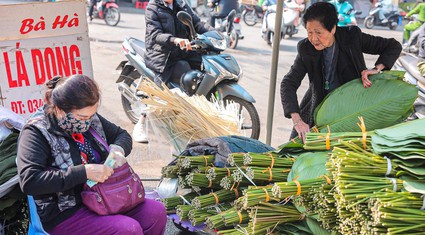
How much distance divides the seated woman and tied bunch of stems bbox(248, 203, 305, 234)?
0.55 m

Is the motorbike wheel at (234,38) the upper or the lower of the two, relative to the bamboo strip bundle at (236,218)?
lower

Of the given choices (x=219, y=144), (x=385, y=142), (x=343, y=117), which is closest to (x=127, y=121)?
(x=219, y=144)

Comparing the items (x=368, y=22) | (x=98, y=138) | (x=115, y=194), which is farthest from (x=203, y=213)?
(x=368, y=22)

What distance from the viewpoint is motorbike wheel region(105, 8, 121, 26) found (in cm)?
1376

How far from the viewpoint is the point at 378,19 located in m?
17.2

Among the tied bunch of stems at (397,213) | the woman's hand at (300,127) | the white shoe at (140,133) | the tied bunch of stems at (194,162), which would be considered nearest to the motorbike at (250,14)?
the white shoe at (140,133)

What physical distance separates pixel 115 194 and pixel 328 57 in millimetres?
1580

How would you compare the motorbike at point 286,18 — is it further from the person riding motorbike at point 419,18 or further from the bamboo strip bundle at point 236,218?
the bamboo strip bundle at point 236,218

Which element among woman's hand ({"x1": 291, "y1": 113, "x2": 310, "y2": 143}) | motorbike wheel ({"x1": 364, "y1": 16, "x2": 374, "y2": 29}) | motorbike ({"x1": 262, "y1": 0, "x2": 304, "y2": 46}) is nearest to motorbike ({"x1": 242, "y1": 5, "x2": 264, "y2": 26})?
motorbike ({"x1": 262, "y1": 0, "x2": 304, "y2": 46})

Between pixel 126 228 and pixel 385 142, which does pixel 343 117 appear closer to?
pixel 385 142

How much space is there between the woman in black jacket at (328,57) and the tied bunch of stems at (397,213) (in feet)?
3.61

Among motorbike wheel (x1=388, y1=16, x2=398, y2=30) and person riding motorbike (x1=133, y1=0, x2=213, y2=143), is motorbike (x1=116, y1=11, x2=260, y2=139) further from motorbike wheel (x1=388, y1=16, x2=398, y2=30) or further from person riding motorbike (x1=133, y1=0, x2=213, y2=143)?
motorbike wheel (x1=388, y1=16, x2=398, y2=30)

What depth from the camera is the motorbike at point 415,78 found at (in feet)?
16.8

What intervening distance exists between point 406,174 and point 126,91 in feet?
12.9
